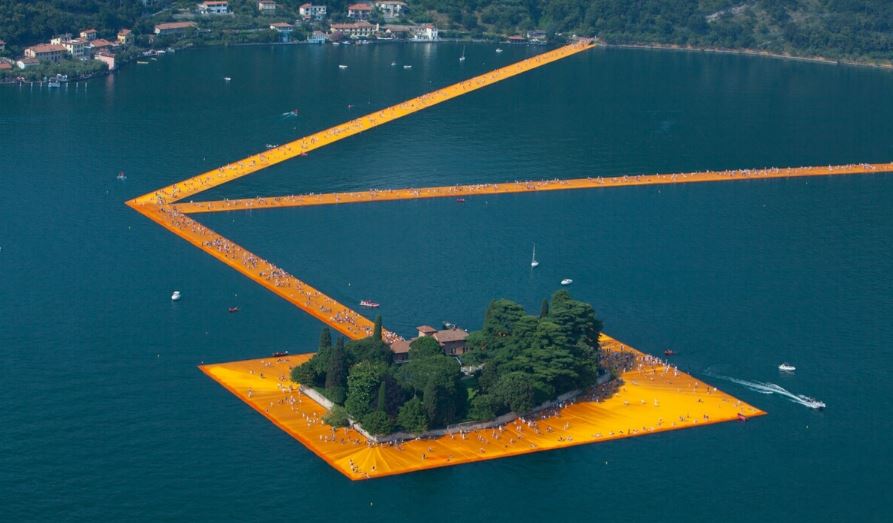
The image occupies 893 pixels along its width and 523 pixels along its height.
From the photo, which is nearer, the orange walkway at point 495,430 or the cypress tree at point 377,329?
the orange walkway at point 495,430

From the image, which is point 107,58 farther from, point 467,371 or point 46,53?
point 467,371

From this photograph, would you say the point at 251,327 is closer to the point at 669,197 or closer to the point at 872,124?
the point at 669,197

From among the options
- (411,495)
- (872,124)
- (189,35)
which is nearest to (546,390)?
Result: (411,495)

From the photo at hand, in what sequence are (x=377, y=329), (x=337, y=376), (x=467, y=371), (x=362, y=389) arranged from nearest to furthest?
1. (x=362, y=389)
2. (x=337, y=376)
3. (x=377, y=329)
4. (x=467, y=371)

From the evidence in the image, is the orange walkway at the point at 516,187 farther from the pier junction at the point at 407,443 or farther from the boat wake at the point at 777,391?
the boat wake at the point at 777,391

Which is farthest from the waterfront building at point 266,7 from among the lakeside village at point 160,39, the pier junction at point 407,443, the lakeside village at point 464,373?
the lakeside village at point 464,373

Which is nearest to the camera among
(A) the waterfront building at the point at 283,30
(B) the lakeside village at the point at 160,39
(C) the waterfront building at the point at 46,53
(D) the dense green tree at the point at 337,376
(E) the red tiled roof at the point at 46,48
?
(D) the dense green tree at the point at 337,376

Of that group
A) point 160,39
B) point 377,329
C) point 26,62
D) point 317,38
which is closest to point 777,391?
point 377,329
